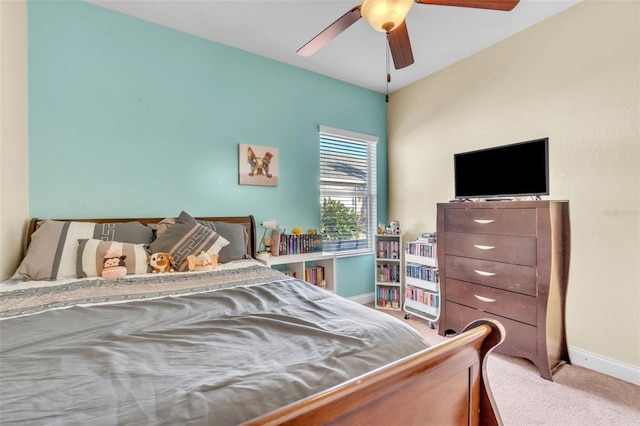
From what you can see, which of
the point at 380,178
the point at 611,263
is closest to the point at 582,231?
the point at 611,263

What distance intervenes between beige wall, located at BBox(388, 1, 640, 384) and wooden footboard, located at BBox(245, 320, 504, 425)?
180 cm

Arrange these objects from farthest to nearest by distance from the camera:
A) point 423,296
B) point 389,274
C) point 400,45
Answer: point 389,274
point 423,296
point 400,45

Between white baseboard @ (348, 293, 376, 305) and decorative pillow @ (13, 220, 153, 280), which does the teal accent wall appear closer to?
decorative pillow @ (13, 220, 153, 280)

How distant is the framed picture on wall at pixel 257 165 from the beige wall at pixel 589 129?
200 centimetres

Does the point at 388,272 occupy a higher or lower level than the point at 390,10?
lower

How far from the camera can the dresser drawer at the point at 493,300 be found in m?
2.02

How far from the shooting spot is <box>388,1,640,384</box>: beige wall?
1924 mm

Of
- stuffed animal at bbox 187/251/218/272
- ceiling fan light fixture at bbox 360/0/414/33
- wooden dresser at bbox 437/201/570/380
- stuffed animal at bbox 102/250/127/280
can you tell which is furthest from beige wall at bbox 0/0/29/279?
wooden dresser at bbox 437/201/570/380

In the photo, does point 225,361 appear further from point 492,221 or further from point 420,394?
point 492,221

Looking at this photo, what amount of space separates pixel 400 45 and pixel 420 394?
1879 millimetres

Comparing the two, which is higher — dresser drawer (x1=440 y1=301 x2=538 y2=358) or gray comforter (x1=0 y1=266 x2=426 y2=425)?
gray comforter (x1=0 y1=266 x2=426 y2=425)

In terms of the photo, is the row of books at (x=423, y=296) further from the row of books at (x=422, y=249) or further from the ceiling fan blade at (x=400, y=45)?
the ceiling fan blade at (x=400, y=45)

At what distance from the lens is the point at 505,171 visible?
231 cm

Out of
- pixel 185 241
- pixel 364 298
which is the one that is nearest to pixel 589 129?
pixel 364 298
